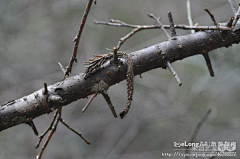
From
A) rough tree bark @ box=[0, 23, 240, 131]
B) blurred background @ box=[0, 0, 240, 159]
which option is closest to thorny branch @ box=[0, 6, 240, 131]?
rough tree bark @ box=[0, 23, 240, 131]

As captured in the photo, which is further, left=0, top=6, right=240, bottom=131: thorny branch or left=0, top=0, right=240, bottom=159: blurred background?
left=0, top=0, right=240, bottom=159: blurred background

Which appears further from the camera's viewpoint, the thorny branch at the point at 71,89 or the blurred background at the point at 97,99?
the blurred background at the point at 97,99

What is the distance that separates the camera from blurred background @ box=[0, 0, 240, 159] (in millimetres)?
3045

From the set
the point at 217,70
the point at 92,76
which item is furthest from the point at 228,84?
the point at 92,76

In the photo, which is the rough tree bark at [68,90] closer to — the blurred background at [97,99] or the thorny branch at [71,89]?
the thorny branch at [71,89]

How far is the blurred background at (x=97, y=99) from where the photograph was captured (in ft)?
9.99

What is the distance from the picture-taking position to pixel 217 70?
2.59 m

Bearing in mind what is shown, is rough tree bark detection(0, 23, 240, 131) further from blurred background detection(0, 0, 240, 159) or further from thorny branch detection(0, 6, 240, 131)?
blurred background detection(0, 0, 240, 159)

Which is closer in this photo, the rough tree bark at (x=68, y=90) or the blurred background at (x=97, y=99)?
the rough tree bark at (x=68, y=90)

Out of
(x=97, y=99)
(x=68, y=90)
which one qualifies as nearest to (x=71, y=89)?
(x=68, y=90)

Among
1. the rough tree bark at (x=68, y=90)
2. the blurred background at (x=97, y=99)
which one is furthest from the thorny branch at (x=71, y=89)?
the blurred background at (x=97, y=99)

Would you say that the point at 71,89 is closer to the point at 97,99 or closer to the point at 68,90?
the point at 68,90

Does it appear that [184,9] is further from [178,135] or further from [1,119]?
[1,119]

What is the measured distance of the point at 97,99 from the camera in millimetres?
3631
